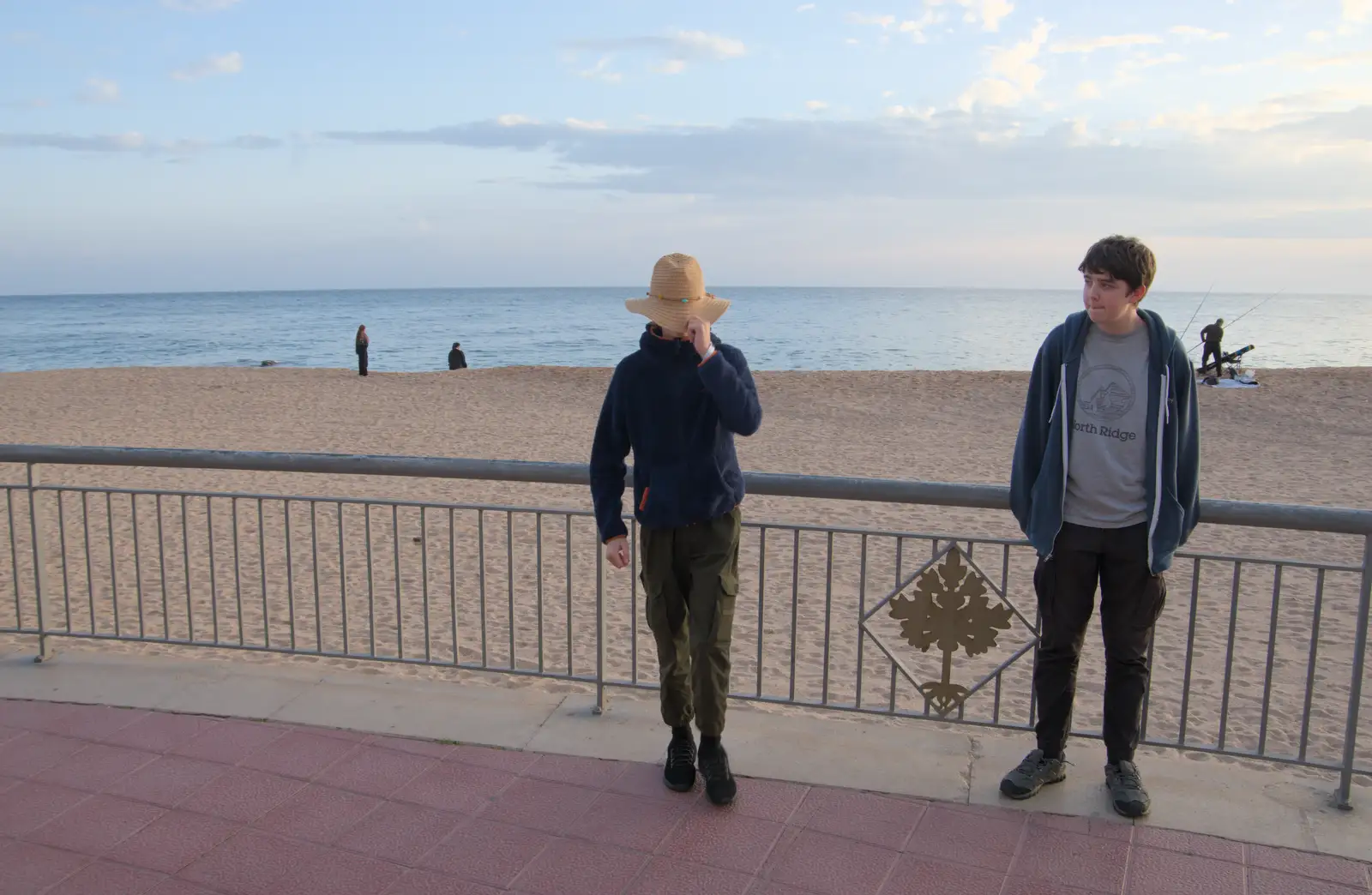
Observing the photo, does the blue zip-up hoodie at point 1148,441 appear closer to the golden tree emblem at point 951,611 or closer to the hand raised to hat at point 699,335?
the golden tree emblem at point 951,611

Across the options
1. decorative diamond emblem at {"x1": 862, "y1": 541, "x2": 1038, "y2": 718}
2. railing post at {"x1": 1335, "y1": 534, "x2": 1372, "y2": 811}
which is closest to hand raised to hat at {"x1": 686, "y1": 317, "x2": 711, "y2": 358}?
decorative diamond emblem at {"x1": 862, "y1": 541, "x2": 1038, "y2": 718}

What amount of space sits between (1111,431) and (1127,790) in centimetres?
127

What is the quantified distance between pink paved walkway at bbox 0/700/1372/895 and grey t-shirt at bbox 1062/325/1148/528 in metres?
1.10

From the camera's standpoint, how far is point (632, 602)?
4.81 metres

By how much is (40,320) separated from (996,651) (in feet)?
443

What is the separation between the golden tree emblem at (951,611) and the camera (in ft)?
13.4

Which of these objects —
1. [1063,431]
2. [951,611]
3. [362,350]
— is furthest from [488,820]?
[362,350]

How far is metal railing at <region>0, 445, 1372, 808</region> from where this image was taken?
412cm

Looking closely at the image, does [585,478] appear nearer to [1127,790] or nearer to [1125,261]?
[1125,261]

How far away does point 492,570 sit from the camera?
9.50 m

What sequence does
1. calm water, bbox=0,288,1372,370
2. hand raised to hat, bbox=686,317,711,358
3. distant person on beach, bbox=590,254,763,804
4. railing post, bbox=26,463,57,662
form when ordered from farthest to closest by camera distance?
calm water, bbox=0,288,1372,370, railing post, bbox=26,463,57,662, distant person on beach, bbox=590,254,763,804, hand raised to hat, bbox=686,317,711,358

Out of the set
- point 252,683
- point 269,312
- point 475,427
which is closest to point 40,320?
point 269,312

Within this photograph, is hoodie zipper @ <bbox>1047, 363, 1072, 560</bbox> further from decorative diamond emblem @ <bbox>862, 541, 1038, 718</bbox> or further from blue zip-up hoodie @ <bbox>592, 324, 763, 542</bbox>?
blue zip-up hoodie @ <bbox>592, 324, 763, 542</bbox>

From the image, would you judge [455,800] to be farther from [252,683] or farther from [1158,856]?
[1158,856]
